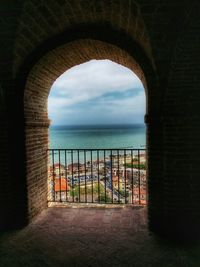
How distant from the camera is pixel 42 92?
180 inches

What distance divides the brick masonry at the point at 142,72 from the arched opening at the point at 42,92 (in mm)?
33

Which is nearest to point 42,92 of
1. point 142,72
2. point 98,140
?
point 142,72

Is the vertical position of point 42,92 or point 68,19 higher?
point 68,19

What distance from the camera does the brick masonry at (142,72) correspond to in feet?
10.6

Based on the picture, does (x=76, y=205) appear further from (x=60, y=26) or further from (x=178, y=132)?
(x=60, y=26)

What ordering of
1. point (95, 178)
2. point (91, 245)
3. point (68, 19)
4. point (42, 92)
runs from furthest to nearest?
point (95, 178)
point (42, 92)
point (68, 19)
point (91, 245)

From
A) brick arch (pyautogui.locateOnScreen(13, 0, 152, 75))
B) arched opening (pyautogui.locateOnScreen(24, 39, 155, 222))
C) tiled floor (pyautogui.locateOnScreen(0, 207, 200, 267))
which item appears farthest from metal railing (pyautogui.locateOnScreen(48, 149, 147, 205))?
brick arch (pyautogui.locateOnScreen(13, 0, 152, 75))

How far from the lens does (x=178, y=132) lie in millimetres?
3363

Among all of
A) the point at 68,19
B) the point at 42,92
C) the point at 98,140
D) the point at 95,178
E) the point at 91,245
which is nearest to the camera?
the point at 91,245

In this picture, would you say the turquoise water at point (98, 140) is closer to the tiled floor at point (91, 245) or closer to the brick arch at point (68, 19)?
the tiled floor at point (91, 245)

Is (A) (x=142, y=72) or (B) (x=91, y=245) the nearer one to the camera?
(B) (x=91, y=245)

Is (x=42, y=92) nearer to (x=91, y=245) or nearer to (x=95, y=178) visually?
(x=91, y=245)

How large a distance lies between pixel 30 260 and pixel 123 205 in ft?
7.85

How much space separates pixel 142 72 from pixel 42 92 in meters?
2.13
